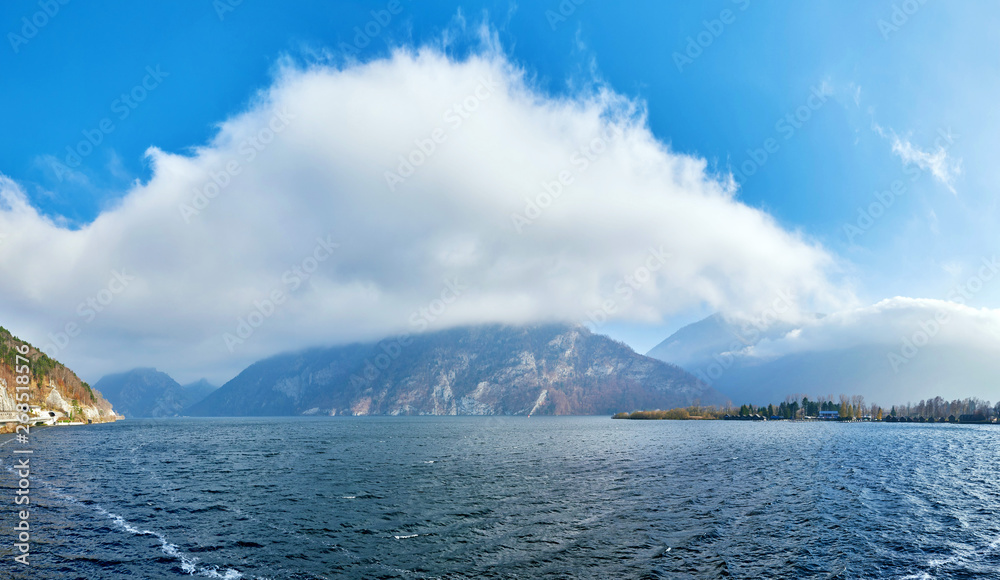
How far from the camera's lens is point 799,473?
288 feet

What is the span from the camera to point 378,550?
41.8 m

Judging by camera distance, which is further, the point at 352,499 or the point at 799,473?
the point at 799,473

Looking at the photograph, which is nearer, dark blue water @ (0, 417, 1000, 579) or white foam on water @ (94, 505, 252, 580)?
Answer: white foam on water @ (94, 505, 252, 580)

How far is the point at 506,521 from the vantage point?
5116 centimetres

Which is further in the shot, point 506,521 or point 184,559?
point 506,521

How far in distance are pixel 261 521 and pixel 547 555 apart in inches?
1303

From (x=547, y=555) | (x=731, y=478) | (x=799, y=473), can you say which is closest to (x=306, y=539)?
(x=547, y=555)

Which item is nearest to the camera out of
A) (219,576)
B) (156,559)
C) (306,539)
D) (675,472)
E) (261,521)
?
(219,576)

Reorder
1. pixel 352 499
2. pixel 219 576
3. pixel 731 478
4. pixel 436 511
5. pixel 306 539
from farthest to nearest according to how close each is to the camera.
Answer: pixel 731 478, pixel 352 499, pixel 436 511, pixel 306 539, pixel 219 576

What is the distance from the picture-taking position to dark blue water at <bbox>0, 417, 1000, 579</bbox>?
126 feet

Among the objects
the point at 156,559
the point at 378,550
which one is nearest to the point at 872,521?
the point at 378,550

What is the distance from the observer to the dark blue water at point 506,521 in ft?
126

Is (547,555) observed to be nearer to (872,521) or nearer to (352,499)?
(352,499)

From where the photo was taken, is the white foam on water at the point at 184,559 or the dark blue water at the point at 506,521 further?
the dark blue water at the point at 506,521
